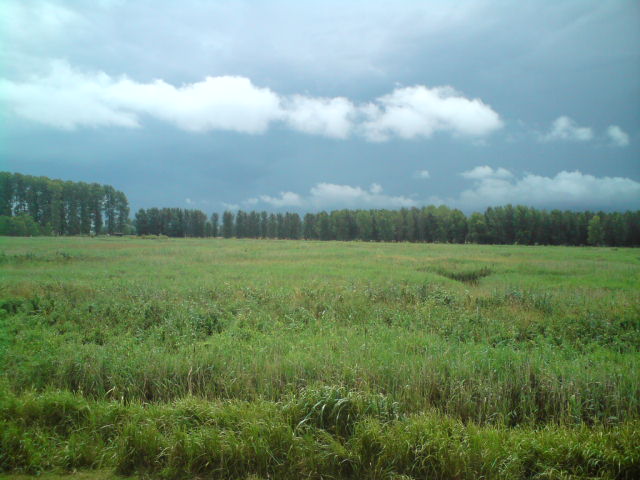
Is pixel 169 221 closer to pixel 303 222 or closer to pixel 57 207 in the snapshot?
pixel 57 207

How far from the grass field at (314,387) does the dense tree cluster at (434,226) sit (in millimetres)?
35941

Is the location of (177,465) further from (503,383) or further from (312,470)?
(503,383)

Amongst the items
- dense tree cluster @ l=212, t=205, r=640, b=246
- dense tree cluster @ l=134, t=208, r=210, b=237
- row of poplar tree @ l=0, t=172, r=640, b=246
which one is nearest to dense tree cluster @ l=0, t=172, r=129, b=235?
row of poplar tree @ l=0, t=172, r=640, b=246

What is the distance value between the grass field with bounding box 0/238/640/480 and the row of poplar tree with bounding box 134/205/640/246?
71.0ft

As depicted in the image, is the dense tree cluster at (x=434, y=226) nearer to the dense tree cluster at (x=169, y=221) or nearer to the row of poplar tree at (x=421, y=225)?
the row of poplar tree at (x=421, y=225)

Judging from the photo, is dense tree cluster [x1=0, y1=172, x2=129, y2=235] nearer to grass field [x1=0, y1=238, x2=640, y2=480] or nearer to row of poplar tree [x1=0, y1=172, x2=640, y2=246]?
row of poplar tree [x1=0, y1=172, x2=640, y2=246]

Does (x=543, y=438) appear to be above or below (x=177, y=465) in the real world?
above

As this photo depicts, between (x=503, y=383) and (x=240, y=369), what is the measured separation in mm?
4773

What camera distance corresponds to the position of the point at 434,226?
83.2 m

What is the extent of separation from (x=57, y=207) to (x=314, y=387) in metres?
17.8

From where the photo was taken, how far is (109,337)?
350 inches

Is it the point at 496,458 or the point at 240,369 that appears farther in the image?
the point at 240,369

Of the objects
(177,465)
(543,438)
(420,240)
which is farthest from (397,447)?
(420,240)

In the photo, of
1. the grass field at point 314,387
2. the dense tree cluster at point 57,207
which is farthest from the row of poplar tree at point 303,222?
the grass field at point 314,387
